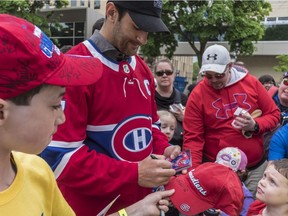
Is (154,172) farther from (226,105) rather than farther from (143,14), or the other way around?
(226,105)

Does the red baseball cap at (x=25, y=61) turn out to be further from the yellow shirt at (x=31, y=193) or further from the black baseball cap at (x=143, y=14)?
the black baseball cap at (x=143, y=14)

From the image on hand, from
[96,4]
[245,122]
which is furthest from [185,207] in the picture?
[96,4]

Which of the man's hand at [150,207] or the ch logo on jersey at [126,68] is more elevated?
the ch logo on jersey at [126,68]

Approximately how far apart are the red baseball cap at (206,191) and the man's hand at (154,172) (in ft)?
0.57

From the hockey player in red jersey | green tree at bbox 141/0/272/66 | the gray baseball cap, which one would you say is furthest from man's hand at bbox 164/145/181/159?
green tree at bbox 141/0/272/66

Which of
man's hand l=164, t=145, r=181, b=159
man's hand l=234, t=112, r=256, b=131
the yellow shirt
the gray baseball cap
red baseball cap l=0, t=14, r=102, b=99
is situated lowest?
man's hand l=234, t=112, r=256, b=131

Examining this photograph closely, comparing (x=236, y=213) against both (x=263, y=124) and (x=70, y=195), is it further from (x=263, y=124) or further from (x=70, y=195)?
(x=263, y=124)

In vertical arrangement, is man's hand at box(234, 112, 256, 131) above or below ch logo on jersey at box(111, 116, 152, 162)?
below

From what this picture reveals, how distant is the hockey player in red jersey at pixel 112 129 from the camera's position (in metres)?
1.67

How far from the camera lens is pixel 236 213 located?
6.69 ft

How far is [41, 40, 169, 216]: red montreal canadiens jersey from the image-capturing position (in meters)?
1.67

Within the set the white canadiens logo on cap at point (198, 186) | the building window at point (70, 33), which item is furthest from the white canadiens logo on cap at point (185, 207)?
the building window at point (70, 33)

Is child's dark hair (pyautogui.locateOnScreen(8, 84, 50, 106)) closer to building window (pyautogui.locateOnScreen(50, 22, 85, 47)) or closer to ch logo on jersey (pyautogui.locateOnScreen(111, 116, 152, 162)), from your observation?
ch logo on jersey (pyautogui.locateOnScreen(111, 116, 152, 162))

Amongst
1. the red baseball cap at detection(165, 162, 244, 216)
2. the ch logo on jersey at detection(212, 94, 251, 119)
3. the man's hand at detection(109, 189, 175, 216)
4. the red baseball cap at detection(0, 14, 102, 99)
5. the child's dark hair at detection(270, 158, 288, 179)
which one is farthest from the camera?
the ch logo on jersey at detection(212, 94, 251, 119)
